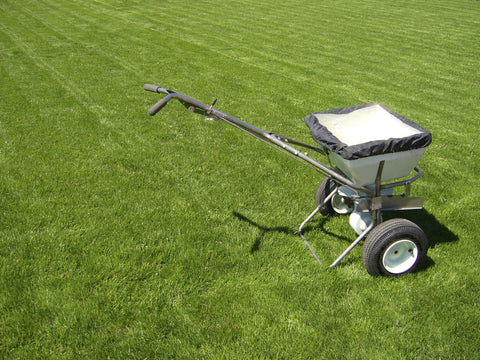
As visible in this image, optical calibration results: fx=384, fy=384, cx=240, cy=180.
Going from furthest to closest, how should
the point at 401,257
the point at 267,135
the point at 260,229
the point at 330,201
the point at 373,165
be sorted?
the point at 330,201
the point at 260,229
the point at 401,257
the point at 267,135
the point at 373,165

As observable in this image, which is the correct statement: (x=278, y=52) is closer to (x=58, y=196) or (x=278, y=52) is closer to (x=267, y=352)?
(x=58, y=196)

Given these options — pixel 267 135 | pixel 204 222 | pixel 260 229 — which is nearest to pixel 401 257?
pixel 260 229

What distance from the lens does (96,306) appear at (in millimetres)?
3082

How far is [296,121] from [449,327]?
4483 mm

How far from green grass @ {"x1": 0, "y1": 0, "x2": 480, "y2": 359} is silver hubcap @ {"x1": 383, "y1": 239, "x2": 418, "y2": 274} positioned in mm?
102

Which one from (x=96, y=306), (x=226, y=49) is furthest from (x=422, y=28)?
(x=96, y=306)

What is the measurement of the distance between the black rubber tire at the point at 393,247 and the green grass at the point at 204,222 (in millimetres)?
113

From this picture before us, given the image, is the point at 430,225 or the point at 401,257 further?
the point at 430,225

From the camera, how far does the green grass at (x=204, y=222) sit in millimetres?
2912

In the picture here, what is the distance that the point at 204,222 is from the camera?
4.16 meters

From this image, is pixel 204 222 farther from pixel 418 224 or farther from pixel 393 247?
pixel 418 224

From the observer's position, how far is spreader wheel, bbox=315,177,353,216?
13.5 feet

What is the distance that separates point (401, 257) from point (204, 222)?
1.98 metres

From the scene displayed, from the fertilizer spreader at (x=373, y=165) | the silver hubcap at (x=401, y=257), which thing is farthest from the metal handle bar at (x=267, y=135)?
the silver hubcap at (x=401, y=257)
